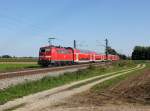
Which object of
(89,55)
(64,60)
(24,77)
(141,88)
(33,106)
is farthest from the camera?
(89,55)

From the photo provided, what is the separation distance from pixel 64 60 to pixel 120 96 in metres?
46.6

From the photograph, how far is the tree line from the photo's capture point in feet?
569

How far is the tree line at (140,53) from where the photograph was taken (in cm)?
17338

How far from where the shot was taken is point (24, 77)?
32.2m

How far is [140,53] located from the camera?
175 metres

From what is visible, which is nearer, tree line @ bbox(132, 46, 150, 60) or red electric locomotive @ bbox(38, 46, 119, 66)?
red electric locomotive @ bbox(38, 46, 119, 66)

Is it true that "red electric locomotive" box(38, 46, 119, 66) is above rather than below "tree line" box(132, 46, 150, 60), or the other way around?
below

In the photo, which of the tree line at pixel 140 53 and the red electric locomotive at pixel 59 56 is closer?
the red electric locomotive at pixel 59 56

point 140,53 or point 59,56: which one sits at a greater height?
point 140,53

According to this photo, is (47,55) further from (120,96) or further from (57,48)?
(120,96)

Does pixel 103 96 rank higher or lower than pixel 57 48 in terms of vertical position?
lower

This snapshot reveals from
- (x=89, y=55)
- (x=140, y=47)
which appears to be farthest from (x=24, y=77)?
(x=140, y=47)

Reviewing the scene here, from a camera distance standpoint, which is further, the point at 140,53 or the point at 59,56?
the point at 140,53

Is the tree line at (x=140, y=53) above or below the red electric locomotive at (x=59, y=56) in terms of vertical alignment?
above
